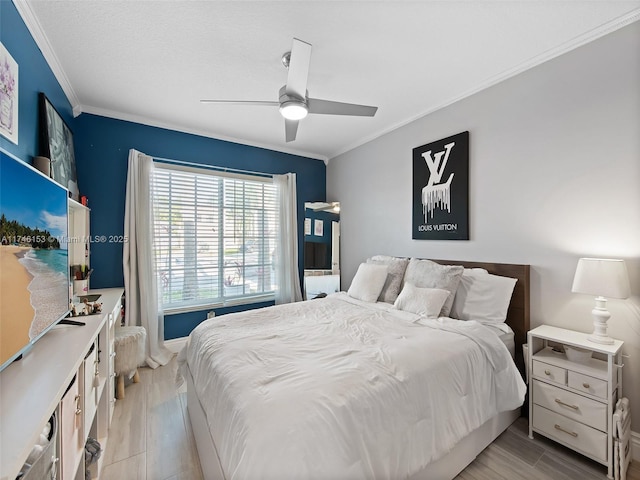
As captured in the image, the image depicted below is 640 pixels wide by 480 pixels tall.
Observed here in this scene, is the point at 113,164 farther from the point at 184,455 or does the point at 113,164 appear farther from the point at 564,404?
the point at 564,404

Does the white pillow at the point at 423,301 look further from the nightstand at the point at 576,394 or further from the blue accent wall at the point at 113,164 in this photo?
the blue accent wall at the point at 113,164

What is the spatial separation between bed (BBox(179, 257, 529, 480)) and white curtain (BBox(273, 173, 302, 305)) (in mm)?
1727

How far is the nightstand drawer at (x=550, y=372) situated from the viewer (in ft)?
5.91

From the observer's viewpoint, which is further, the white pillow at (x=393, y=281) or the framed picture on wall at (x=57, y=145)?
the white pillow at (x=393, y=281)

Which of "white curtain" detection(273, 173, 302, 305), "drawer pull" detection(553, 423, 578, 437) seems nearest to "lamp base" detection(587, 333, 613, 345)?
"drawer pull" detection(553, 423, 578, 437)

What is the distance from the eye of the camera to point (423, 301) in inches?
91.6

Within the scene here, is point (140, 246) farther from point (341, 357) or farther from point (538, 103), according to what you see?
point (538, 103)

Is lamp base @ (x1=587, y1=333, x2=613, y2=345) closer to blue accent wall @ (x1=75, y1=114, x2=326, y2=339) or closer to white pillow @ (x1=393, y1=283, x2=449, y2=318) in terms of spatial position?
white pillow @ (x1=393, y1=283, x2=449, y2=318)

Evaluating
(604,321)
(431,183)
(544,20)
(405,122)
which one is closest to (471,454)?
(604,321)

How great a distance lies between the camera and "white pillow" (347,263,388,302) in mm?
2830

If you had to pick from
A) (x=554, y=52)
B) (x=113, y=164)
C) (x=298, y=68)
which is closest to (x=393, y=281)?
(x=298, y=68)

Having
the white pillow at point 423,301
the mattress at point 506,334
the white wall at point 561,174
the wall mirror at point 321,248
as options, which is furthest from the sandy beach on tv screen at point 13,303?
the wall mirror at point 321,248

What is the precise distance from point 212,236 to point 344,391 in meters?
2.95

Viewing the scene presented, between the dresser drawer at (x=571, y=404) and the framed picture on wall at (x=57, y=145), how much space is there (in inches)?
147
